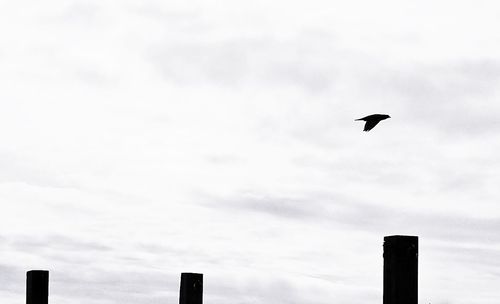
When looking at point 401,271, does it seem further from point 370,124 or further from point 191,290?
point 370,124

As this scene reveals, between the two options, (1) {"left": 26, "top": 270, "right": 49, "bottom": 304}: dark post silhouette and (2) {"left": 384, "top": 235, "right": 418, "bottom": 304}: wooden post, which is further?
(1) {"left": 26, "top": 270, "right": 49, "bottom": 304}: dark post silhouette

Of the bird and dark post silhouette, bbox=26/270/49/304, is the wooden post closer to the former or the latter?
dark post silhouette, bbox=26/270/49/304

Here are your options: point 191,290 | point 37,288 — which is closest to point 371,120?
point 191,290

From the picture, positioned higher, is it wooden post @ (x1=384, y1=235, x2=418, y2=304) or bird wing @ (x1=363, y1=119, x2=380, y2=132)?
bird wing @ (x1=363, y1=119, x2=380, y2=132)

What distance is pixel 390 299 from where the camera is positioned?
8.12 metres

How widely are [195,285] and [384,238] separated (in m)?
4.49

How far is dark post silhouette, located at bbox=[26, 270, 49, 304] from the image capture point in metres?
11.2

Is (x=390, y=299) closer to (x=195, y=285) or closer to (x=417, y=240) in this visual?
Result: (x=417, y=240)

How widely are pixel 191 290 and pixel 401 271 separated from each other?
183 inches

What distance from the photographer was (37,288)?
36.7 ft

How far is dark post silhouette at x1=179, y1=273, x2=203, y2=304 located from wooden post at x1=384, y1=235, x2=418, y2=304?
4487mm

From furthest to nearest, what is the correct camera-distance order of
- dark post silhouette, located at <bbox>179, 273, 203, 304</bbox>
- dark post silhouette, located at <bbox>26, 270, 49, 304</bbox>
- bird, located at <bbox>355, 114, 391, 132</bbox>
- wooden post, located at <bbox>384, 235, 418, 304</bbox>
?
1. bird, located at <bbox>355, 114, 391, 132</bbox>
2. dark post silhouette, located at <bbox>179, 273, 203, 304</bbox>
3. dark post silhouette, located at <bbox>26, 270, 49, 304</bbox>
4. wooden post, located at <bbox>384, 235, 418, 304</bbox>

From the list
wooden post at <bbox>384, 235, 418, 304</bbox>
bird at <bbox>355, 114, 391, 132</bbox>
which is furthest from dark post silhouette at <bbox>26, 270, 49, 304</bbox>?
bird at <bbox>355, 114, 391, 132</bbox>

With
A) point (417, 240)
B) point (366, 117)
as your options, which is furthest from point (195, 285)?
point (417, 240)
